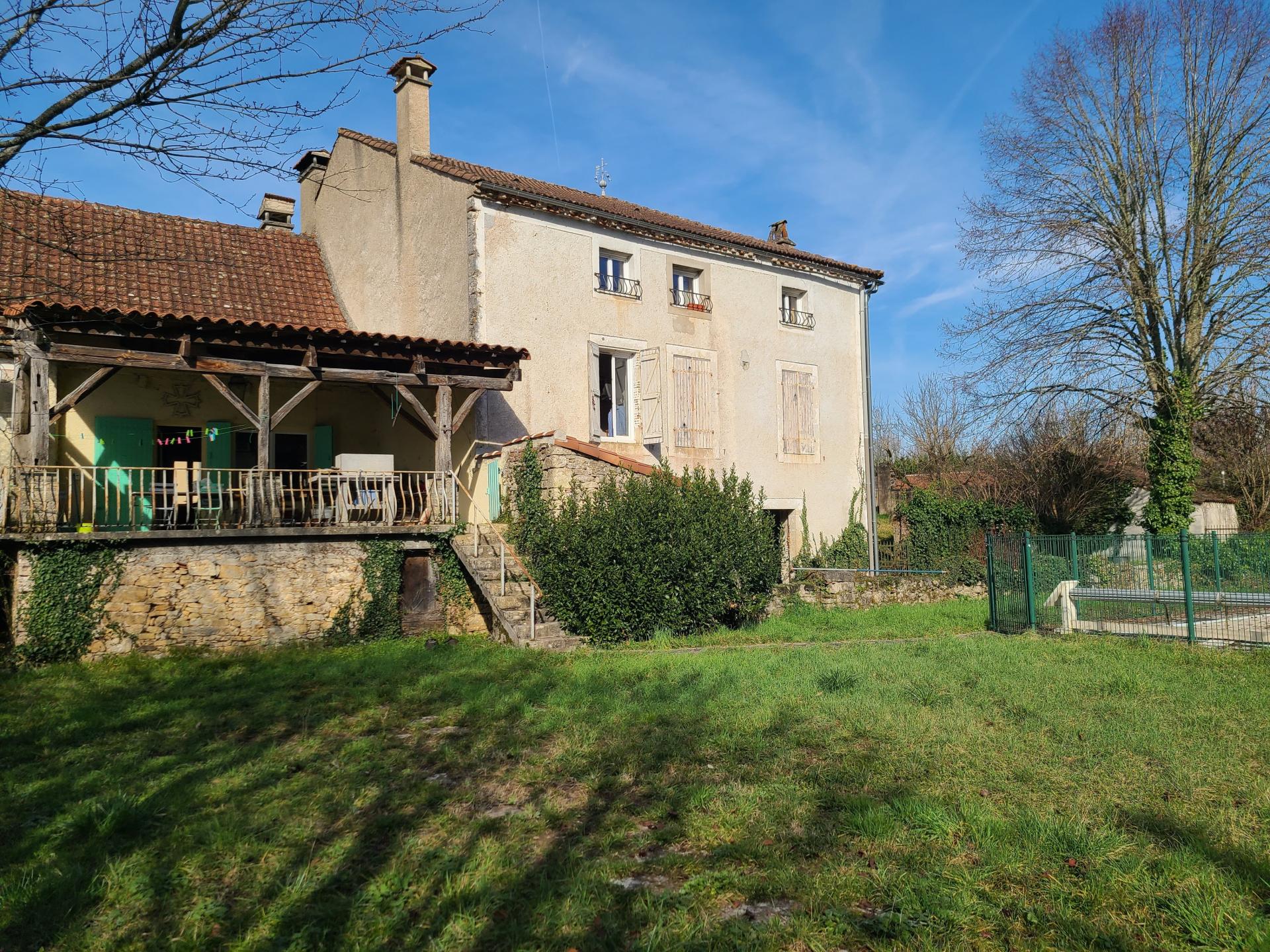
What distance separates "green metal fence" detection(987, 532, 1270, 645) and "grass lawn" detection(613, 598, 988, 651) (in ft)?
3.17

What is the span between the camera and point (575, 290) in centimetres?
1439

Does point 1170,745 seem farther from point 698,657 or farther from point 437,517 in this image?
point 437,517

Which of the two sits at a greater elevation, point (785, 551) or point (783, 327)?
point (783, 327)

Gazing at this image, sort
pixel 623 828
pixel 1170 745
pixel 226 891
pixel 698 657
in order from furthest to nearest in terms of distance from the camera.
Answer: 1. pixel 698 657
2. pixel 1170 745
3. pixel 623 828
4. pixel 226 891

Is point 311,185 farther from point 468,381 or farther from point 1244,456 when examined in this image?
point 1244,456

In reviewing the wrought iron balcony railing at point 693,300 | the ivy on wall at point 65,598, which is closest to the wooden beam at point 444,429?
the ivy on wall at point 65,598

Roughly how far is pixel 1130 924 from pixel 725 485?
8.63 meters

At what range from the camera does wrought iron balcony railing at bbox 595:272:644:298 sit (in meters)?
15.0

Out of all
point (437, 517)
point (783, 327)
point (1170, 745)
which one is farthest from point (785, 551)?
point (1170, 745)

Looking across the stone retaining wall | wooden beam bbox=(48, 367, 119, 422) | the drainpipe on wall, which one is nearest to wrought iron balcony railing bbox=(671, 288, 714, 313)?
the drainpipe on wall

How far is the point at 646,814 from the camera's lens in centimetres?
473

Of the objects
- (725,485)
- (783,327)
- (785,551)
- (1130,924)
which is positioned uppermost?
(783,327)

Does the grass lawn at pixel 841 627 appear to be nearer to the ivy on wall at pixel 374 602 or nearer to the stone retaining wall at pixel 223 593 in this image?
the ivy on wall at pixel 374 602

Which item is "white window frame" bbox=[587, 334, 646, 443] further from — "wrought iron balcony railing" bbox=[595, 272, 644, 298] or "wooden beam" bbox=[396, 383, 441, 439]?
"wooden beam" bbox=[396, 383, 441, 439]
